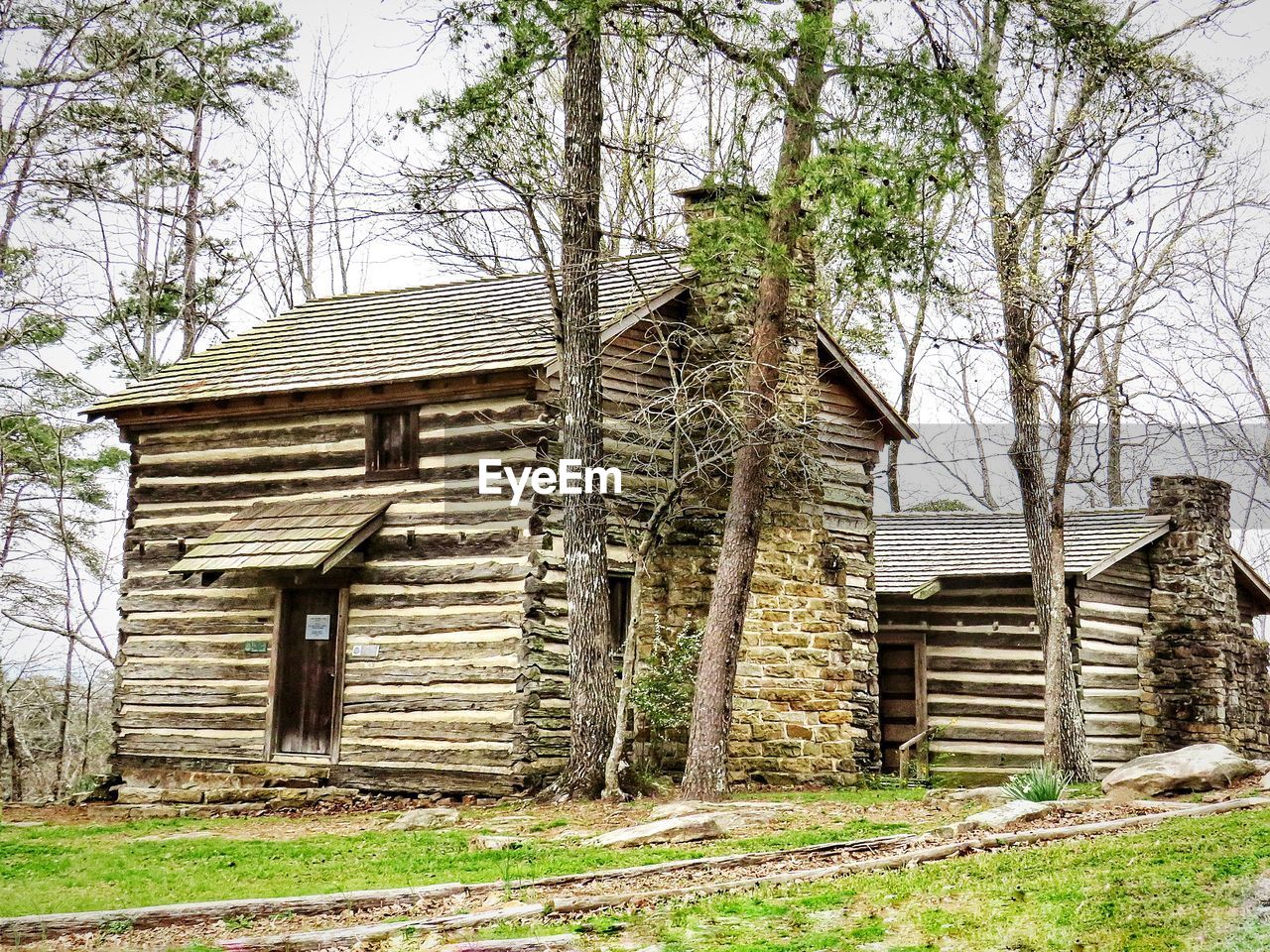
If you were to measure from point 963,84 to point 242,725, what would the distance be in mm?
10887

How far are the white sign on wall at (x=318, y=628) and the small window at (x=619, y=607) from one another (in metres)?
3.38

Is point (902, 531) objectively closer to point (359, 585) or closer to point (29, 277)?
point (359, 585)

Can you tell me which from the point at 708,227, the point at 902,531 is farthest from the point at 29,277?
the point at 902,531

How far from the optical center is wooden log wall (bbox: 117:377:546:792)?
562 inches

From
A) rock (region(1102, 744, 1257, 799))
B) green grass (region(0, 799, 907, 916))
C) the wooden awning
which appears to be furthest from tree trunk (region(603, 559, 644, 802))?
rock (region(1102, 744, 1257, 799))

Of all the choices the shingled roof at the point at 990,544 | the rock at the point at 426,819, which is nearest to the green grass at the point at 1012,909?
the rock at the point at 426,819

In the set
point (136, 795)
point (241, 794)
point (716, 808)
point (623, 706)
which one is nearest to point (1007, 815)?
point (716, 808)

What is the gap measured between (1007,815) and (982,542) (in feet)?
36.2

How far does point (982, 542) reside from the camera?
20312 mm

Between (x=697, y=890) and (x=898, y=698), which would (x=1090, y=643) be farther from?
(x=697, y=890)

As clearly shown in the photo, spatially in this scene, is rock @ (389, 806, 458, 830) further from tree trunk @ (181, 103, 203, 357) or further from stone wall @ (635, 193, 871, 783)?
tree trunk @ (181, 103, 203, 357)

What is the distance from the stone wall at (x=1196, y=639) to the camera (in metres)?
19.2

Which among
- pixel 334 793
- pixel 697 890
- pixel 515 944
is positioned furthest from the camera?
pixel 334 793

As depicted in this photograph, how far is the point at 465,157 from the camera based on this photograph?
13.3 metres
